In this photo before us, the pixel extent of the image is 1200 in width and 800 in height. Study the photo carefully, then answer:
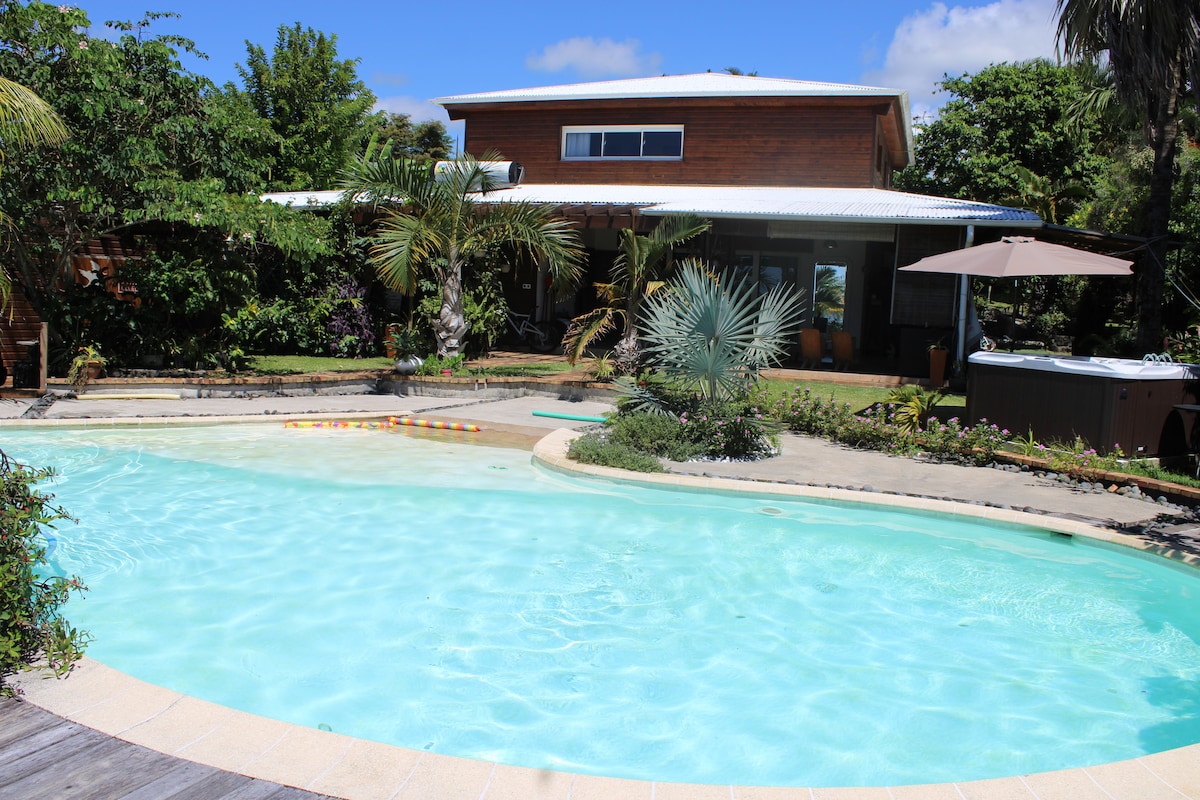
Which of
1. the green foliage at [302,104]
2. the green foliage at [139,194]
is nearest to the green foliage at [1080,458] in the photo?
the green foliage at [139,194]

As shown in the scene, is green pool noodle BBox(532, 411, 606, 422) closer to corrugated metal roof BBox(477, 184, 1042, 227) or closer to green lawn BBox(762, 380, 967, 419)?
green lawn BBox(762, 380, 967, 419)

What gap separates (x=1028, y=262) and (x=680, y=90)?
12.3m

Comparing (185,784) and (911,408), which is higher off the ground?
(911,408)

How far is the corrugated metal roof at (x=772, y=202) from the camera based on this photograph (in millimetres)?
16234

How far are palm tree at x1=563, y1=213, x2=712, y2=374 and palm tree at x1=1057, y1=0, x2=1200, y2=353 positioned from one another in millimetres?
6604

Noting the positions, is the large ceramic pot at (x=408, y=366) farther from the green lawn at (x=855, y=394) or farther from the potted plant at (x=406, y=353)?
the green lawn at (x=855, y=394)

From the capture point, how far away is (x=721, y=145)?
2202cm

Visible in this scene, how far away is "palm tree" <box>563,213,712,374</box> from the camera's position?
14.4 meters

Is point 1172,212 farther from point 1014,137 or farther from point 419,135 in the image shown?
point 419,135

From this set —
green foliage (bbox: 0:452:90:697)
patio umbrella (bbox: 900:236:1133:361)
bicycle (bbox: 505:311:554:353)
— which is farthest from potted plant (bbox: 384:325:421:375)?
green foliage (bbox: 0:452:90:697)

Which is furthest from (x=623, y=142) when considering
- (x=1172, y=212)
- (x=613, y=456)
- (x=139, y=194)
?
(x=613, y=456)

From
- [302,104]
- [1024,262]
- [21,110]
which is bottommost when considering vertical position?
[1024,262]

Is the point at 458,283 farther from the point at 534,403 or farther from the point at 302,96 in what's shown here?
the point at 302,96

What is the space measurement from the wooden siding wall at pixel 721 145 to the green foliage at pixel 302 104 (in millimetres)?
11017
